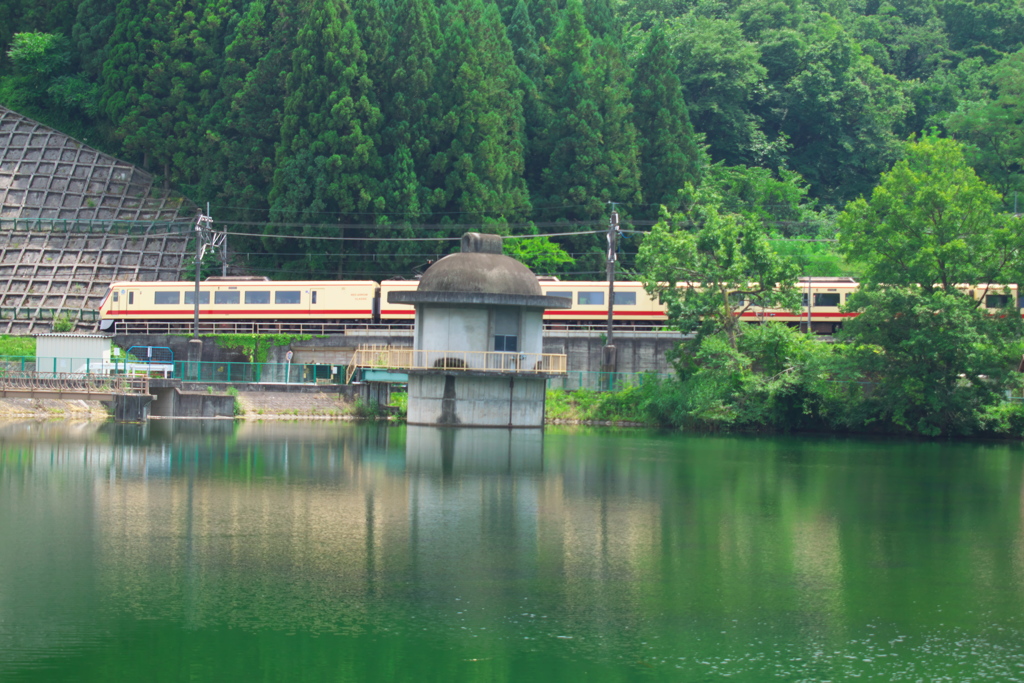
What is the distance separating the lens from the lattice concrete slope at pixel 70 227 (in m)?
68.2

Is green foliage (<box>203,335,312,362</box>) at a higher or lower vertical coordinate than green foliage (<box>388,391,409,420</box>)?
higher

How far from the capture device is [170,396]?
46219mm

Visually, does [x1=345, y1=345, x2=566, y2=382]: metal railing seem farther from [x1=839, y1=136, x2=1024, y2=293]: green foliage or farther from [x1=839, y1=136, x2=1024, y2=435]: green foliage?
[x1=839, y1=136, x2=1024, y2=293]: green foliage

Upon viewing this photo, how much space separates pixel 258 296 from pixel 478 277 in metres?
17.4

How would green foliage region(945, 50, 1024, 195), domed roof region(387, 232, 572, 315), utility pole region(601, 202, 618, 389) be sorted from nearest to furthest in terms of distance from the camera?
1. domed roof region(387, 232, 572, 315)
2. utility pole region(601, 202, 618, 389)
3. green foliage region(945, 50, 1024, 195)

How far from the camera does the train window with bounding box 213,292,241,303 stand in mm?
56875

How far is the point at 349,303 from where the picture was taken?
56.2m

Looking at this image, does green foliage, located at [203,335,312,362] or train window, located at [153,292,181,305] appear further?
train window, located at [153,292,181,305]

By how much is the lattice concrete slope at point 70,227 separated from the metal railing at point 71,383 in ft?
67.3

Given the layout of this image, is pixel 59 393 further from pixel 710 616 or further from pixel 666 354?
pixel 710 616

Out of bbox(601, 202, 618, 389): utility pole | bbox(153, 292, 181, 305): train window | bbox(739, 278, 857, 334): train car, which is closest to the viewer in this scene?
bbox(601, 202, 618, 389): utility pole

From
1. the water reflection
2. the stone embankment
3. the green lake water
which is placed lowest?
the green lake water

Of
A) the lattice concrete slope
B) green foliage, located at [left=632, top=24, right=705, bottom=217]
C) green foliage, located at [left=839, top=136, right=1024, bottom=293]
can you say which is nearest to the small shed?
the lattice concrete slope

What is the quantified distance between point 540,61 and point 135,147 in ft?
78.9
